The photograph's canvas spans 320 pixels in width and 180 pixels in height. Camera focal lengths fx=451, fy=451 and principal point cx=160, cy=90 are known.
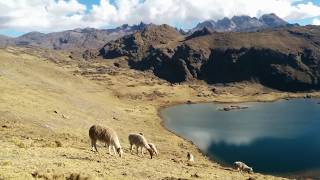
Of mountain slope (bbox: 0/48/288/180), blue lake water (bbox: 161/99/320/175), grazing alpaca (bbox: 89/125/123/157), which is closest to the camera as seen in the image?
mountain slope (bbox: 0/48/288/180)

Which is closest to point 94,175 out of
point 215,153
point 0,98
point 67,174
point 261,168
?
point 67,174

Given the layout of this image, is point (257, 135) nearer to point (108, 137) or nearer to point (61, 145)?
point (61, 145)

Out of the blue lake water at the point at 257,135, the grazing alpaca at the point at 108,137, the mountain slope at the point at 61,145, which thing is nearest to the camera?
the mountain slope at the point at 61,145

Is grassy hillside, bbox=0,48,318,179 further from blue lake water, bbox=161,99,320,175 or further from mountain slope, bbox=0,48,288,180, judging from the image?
blue lake water, bbox=161,99,320,175

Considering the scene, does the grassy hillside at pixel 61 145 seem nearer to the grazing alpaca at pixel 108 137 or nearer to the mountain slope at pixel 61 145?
the mountain slope at pixel 61 145

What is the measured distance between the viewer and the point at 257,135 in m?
114

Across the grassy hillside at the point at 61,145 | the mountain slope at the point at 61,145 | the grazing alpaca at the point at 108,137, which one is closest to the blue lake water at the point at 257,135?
the mountain slope at the point at 61,145

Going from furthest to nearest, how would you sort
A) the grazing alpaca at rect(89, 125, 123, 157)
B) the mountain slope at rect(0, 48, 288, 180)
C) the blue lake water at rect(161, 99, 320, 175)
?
the blue lake water at rect(161, 99, 320, 175), the grazing alpaca at rect(89, 125, 123, 157), the mountain slope at rect(0, 48, 288, 180)

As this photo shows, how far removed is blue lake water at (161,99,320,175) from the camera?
272ft

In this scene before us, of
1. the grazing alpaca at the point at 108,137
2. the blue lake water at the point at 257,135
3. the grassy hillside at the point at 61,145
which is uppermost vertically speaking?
the grazing alpaca at the point at 108,137

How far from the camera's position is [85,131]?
70.1 metres

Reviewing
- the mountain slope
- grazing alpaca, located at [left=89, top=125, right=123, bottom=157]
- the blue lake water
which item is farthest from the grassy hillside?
the blue lake water

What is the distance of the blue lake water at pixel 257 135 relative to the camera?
272ft

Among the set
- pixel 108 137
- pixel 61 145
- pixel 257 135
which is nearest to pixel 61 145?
pixel 61 145
